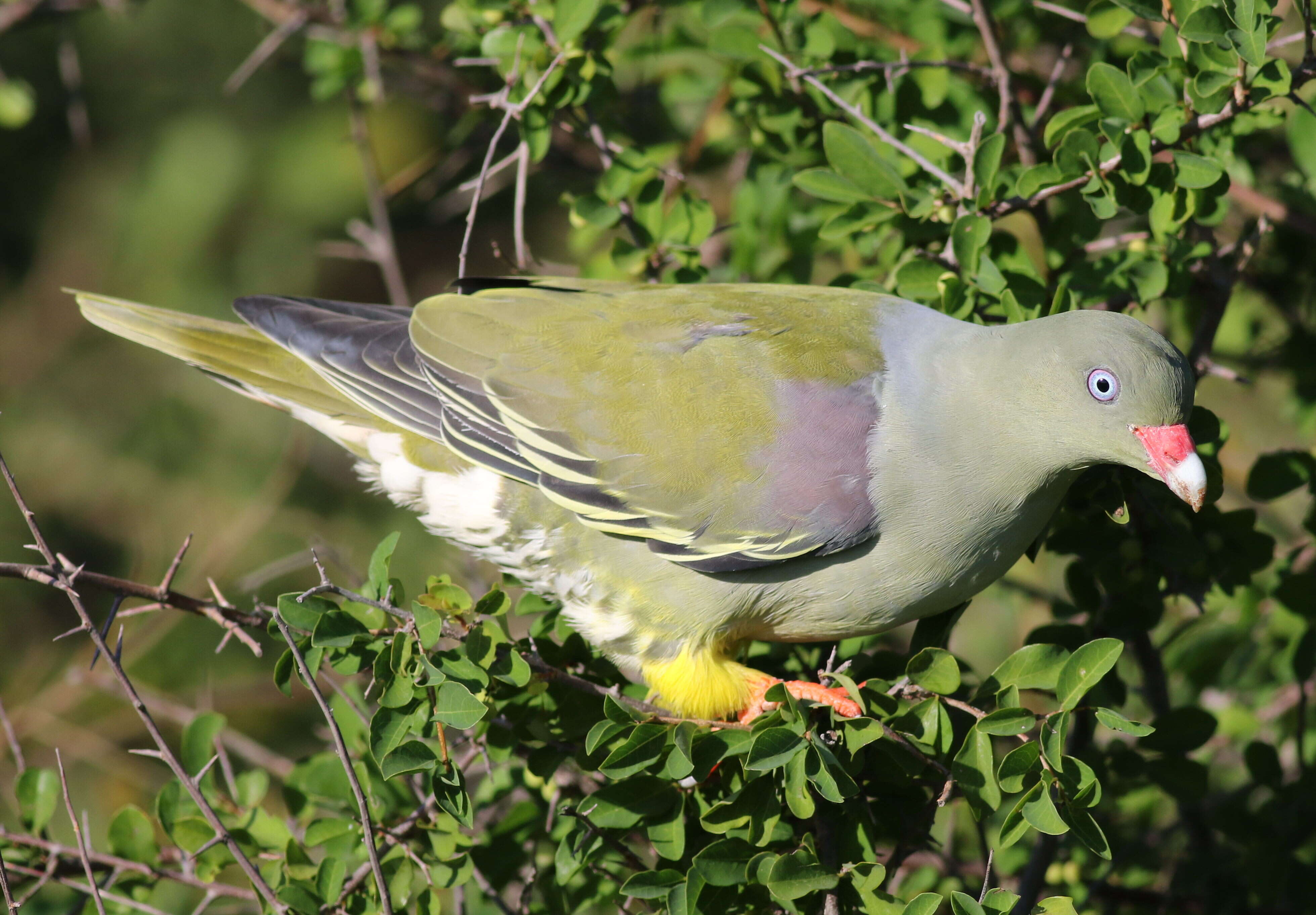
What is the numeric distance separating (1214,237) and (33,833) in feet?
9.92

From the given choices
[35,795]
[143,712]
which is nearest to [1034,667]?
[143,712]

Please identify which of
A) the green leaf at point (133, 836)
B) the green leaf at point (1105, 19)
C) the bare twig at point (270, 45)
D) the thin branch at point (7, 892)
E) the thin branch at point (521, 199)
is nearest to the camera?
the thin branch at point (7, 892)

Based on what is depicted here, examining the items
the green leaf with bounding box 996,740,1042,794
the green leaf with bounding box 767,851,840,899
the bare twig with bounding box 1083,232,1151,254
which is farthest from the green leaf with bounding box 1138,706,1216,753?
the bare twig with bounding box 1083,232,1151,254

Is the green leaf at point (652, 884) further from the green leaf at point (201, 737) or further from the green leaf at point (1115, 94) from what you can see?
the green leaf at point (1115, 94)

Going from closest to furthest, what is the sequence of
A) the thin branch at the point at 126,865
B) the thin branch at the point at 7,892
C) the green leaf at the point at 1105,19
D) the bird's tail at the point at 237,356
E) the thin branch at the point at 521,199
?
the thin branch at the point at 7,892 → the thin branch at the point at 126,865 → the green leaf at the point at 1105,19 → the thin branch at the point at 521,199 → the bird's tail at the point at 237,356

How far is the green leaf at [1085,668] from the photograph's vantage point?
205cm

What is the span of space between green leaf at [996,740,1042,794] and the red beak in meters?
0.59

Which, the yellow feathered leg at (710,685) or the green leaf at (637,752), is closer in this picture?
the green leaf at (637,752)

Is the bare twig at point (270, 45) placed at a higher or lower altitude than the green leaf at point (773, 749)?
higher

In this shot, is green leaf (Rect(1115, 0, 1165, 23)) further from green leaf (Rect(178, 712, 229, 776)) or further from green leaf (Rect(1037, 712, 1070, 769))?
green leaf (Rect(178, 712, 229, 776))

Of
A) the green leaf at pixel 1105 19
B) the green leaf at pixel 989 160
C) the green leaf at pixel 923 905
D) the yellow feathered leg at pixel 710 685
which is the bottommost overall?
the yellow feathered leg at pixel 710 685

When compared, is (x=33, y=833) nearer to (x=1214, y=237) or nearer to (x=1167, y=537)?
(x=1167, y=537)

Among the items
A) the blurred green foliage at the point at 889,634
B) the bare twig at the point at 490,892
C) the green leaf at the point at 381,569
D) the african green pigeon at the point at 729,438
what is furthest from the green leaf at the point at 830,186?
the bare twig at the point at 490,892

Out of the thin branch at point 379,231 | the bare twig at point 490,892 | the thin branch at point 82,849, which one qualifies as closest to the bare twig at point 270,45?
the thin branch at point 379,231
